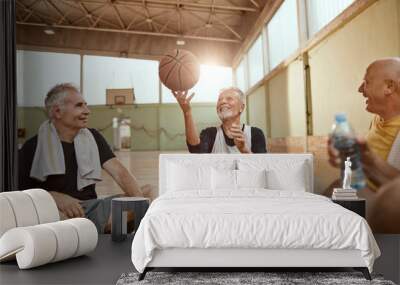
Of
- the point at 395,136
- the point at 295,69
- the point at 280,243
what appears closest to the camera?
the point at 280,243

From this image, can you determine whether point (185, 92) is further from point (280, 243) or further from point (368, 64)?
point (280, 243)

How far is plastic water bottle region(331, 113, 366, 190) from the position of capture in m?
4.88

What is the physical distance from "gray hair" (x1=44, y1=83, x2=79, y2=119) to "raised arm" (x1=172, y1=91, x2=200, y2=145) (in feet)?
4.28

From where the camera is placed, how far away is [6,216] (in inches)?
151

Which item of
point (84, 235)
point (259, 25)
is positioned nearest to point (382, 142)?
point (259, 25)

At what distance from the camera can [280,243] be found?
10.8 ft

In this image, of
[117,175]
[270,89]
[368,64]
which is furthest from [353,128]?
[117,175]

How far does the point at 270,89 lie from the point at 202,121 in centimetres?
93

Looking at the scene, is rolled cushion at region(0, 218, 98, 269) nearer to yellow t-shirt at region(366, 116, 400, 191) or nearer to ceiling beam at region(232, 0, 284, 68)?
ceiling beam at region(232, 0, 284, 68)

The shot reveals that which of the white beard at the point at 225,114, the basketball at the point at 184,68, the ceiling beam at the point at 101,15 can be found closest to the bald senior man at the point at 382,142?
the white beard at the point at 225,114

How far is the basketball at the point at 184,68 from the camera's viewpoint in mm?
5461

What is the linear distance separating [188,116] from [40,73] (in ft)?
6.43

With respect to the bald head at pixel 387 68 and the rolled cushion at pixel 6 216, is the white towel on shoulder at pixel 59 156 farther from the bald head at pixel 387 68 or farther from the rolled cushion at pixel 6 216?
the bald head at pixel 387 68

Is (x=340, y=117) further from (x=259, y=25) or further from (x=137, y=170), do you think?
(x=137, y=170)
